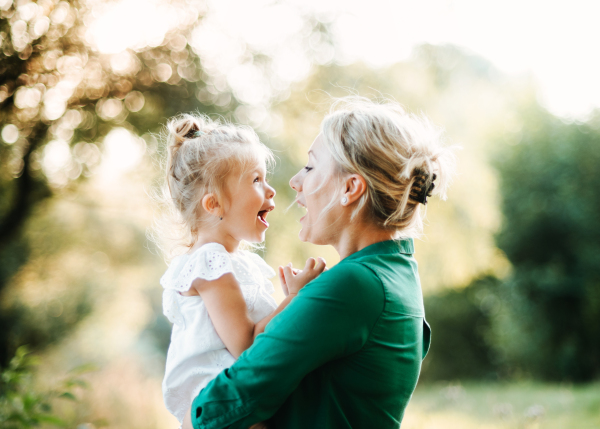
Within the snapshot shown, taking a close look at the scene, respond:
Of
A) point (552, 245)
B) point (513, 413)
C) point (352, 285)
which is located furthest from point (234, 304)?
point (552, 245)

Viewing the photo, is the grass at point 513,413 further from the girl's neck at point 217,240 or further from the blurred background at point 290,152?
the girl's neck at point 217,240

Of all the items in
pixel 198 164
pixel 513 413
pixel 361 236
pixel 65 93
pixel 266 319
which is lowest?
pixel 513 413

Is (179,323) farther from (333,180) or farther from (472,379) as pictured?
(472,379)

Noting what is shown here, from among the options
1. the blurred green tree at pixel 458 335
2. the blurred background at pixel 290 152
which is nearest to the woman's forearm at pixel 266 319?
the blurred background at pixel 290 152

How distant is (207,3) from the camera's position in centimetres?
487

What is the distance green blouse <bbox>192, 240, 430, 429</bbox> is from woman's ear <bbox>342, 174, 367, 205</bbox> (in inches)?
7.2

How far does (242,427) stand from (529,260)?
7591mm

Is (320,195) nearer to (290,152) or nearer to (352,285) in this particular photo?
(352,285)

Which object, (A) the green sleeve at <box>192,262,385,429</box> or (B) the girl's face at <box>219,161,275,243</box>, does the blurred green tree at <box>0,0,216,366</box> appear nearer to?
(B) the girl's face at <box>219,161,275,243</box>

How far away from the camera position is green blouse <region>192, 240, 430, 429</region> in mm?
999

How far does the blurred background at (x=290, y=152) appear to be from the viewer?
14.6 ft

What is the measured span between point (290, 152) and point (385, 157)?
4.10m

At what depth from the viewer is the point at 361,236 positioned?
1.33 metres

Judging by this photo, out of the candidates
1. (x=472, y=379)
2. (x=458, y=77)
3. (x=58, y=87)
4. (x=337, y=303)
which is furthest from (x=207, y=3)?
(x=472, y=379)
